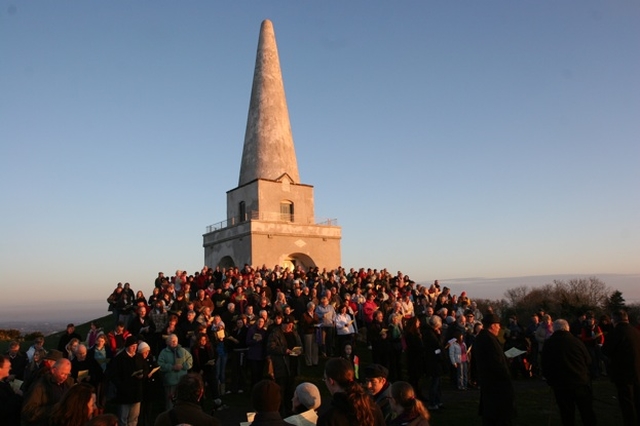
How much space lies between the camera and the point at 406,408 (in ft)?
14.7

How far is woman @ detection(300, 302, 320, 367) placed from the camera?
45.2 ft

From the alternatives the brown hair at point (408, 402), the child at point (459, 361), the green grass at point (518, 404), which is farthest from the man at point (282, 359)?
the brown hair at point (408, 402)

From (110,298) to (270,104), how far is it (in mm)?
21632

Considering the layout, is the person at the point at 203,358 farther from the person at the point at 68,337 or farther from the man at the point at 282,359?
the person at the point at 68,337

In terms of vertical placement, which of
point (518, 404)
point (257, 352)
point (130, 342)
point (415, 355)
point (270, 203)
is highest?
point (270, 203)

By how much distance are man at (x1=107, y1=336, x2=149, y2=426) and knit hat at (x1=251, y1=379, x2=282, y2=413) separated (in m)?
4.89

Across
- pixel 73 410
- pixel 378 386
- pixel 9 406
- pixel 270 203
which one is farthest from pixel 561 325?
pixel 270 203

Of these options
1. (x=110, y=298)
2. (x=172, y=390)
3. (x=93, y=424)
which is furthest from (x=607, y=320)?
(x=110, y=298)

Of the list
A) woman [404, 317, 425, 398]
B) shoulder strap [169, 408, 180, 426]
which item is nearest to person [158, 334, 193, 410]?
woman [404, 317, 425, 398]

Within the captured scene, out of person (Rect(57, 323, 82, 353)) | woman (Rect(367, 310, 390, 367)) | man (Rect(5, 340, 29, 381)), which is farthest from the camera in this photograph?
woman (Rect(367, 310, 390, 367))

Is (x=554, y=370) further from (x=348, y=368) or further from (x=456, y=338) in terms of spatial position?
(x=456, y=338)

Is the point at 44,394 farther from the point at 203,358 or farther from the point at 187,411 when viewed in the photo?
the point at 203,358

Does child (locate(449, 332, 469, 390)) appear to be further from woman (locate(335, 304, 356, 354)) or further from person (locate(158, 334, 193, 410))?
person (locate(158, 334, 193, 410))

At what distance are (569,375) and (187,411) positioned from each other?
5140mm
